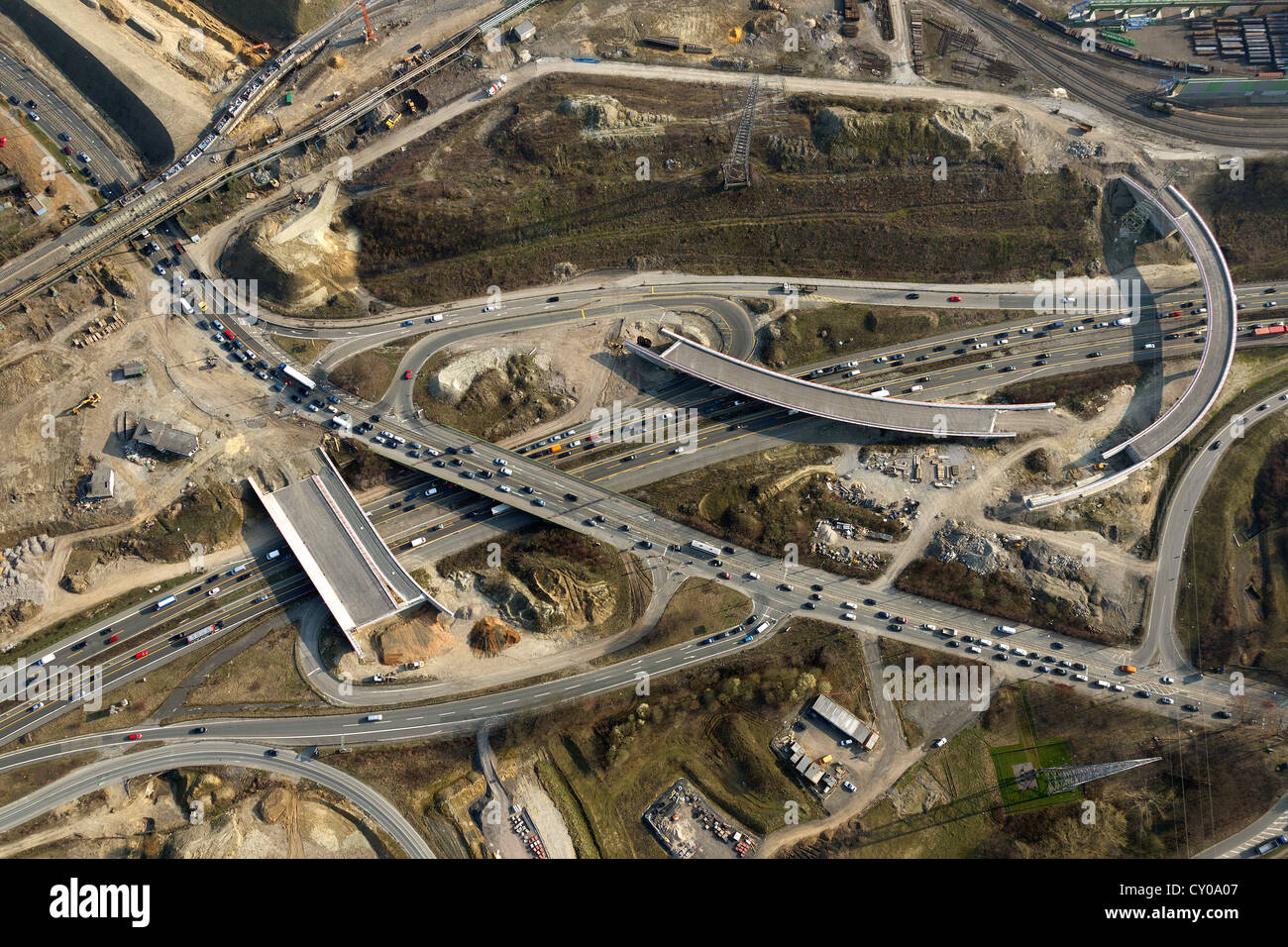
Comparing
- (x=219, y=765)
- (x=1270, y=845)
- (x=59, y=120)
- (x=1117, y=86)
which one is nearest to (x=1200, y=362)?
(x=1117, y=86)

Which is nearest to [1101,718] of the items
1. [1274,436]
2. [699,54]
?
[1274,436]

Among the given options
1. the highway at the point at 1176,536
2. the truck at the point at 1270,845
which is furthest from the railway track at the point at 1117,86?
the truck at the point at 1270,845

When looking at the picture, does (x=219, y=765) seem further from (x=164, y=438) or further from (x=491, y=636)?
(x=164, y=438)

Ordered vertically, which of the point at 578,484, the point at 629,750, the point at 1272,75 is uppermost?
the point at 1272,75

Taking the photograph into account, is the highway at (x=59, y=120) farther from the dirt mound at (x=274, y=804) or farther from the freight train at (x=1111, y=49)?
the freight train at (x=1111, y=49)

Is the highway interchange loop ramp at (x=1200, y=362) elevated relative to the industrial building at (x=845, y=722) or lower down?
elevated

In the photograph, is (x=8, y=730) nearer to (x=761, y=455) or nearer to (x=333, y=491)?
(x=333, y=491)

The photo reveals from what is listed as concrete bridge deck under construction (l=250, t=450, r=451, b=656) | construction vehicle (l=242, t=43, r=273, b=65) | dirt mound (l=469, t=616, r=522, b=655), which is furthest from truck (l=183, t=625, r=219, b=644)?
construction vehicle (l=242, t=43, r=273, b=65)
